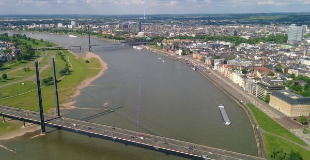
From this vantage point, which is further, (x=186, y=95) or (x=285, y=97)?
(x=186, y=95)

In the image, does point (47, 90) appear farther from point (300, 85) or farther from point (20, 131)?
point (300, 85)

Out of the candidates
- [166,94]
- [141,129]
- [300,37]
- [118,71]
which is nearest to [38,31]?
[118,71]

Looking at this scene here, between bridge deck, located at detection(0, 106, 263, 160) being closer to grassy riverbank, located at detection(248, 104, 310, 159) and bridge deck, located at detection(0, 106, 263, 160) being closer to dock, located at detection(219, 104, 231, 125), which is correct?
grassy riverbank, located at detection(248, 104, 310, 159)

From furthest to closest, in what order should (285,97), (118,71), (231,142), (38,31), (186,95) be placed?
1. (38,31)
2. (118,71)
3. (186,95)
4. (285,97)
5. (231,142)

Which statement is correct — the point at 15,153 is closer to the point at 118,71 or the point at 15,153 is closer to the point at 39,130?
the point at 39,130

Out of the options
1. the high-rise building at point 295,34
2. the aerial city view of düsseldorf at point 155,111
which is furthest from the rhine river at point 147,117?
the high-rise building at point 295,34
